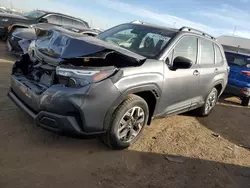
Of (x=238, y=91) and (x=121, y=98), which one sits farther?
(x=238, y=91)

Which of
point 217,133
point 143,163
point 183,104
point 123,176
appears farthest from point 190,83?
point 123,176

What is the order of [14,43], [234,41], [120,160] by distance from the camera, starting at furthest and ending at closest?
[234,41] → [14,43] → [120,160]

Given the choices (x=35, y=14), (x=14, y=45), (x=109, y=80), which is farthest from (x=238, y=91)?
(x=35, y=14)

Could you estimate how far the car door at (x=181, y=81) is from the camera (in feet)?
13.4

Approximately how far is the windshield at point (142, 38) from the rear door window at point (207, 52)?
3.14 ft

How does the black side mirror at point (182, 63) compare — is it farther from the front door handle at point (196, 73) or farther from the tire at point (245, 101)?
the tire at point (245, 101)

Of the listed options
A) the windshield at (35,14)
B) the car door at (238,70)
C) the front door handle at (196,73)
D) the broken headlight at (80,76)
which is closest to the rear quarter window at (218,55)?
the front door handle at (196,73)

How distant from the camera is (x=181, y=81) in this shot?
4316 millimetres

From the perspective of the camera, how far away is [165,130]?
189 inches

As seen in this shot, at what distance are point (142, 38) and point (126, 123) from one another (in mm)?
1588

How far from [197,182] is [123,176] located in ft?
3.14

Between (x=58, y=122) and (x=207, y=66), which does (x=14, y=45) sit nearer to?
(x=207, y=66)

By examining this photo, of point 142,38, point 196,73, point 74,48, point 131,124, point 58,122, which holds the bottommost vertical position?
point 131,124

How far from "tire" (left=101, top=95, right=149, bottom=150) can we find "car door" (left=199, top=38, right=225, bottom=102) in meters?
1.82
